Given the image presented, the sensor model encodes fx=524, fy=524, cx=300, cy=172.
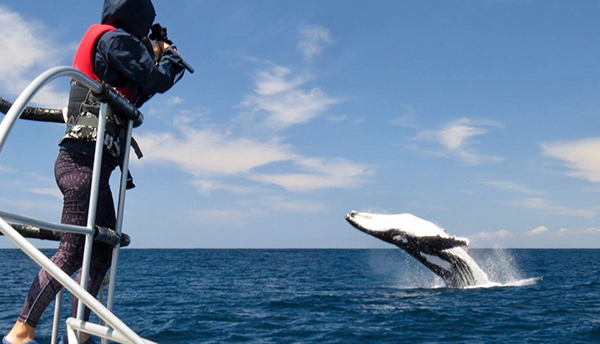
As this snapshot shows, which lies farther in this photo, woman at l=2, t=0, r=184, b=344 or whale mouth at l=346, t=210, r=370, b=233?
whale mouth at l=346, t=210, r=370, b=233

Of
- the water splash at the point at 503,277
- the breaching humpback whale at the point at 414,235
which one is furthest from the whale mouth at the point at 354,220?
the water splash at the point at 503,277

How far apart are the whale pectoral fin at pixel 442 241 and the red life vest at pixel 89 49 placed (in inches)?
480

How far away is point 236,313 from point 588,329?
8.74 m

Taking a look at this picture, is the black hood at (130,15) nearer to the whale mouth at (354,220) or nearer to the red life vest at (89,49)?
the red life vest at (89,49)

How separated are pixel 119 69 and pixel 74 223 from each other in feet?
2.50

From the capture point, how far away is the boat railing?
1652 millimetres

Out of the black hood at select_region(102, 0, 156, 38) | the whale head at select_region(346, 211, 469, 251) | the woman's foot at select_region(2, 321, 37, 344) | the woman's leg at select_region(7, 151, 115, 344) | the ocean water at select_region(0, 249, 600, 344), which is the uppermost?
the black hood at select_region(102, 0, 156, 38)

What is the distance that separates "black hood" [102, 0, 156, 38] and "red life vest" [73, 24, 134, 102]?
3.0 inches

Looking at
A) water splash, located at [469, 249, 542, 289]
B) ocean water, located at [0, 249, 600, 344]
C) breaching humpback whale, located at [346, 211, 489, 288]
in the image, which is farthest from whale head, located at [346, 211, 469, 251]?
water splash, located at [469, 249, 542, 289]

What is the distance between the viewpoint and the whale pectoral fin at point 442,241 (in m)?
13.7

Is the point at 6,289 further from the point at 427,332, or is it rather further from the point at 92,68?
the point at 92,68

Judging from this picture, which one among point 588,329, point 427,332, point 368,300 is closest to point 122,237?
point 427,332

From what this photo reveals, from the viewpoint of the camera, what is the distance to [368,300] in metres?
17.6

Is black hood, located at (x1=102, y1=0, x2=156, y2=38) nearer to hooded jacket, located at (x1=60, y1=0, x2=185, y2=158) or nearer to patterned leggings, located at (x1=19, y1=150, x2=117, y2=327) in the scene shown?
hooded jacket, located at (x1=60, y1=0, x2=185, y2=158)
